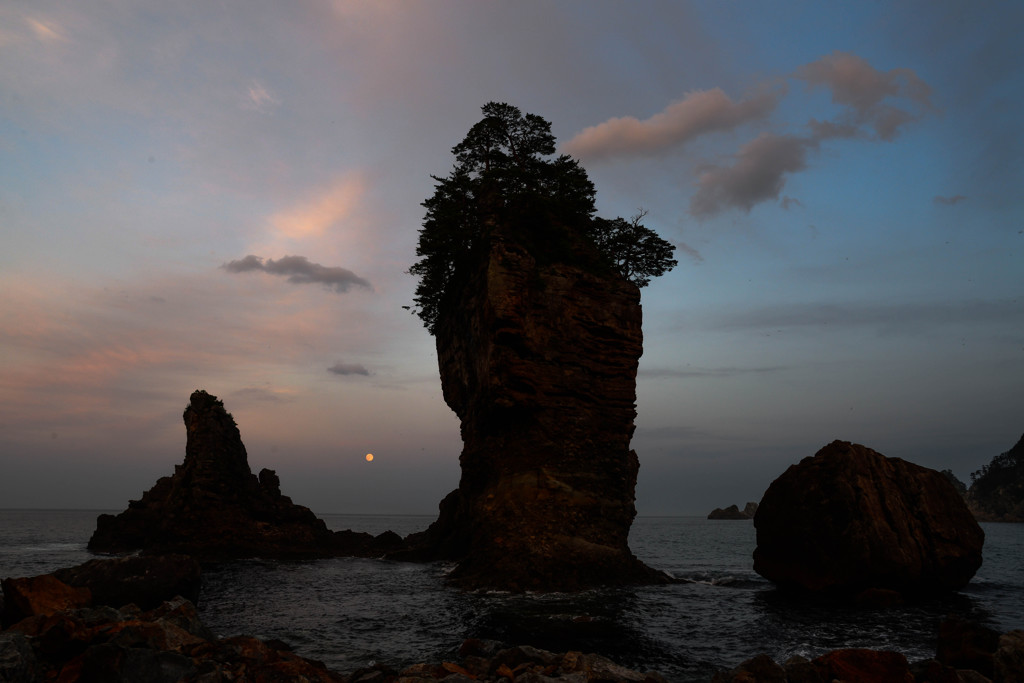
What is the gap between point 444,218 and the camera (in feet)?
131

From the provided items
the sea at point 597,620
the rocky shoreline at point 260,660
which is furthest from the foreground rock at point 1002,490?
the rocky shoreline at point 260,660

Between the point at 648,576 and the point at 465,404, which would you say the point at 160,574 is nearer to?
the point at 465,404

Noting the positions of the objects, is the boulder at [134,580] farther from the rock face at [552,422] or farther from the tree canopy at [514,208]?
the tree canopy at [514,208]

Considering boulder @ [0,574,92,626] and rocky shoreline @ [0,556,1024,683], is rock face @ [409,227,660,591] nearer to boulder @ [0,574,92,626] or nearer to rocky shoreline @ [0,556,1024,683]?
rocky shoreline @ [0,556,1024,683]

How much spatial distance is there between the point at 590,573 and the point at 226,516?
39279 mm

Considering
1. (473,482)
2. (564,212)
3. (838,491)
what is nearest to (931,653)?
(838,491)

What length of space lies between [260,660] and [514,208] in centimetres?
3249

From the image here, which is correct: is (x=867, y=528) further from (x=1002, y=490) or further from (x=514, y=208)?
(x=1002, y=490)

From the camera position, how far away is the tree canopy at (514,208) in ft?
131

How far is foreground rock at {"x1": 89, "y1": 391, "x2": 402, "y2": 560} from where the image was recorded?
5378 centimetres

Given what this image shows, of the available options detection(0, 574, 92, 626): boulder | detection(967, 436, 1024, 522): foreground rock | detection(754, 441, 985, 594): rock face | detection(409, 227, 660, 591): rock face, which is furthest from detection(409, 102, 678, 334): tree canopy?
detection(967, 436, 1024, 522): foreground rock

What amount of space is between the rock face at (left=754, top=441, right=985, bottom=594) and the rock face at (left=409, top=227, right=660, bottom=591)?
9176 millimetres

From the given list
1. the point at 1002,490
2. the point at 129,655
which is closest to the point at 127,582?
the point at 129,655

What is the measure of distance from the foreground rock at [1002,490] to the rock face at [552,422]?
19095cm
